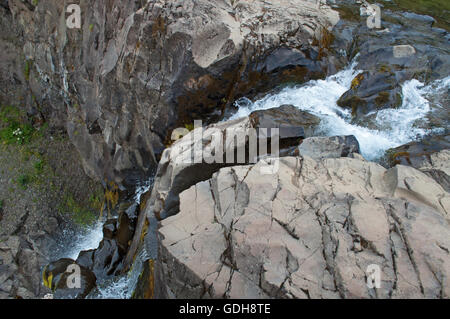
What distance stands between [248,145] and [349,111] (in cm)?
384

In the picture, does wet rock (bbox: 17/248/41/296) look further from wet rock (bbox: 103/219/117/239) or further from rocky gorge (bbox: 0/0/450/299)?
wet rock (bbox: 103/219/117/239)

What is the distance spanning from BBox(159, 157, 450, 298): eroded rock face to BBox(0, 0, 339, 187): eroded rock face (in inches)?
164

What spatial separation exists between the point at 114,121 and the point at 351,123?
778 cm

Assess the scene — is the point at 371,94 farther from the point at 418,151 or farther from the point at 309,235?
the point at 309,235

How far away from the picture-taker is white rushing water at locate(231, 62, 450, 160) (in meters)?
9.48

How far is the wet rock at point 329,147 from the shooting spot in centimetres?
808

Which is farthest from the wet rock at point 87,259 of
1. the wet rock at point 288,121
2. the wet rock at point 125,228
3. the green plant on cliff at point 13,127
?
the green plant on cliff at point 13,127

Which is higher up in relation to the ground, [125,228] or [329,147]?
[329,147]

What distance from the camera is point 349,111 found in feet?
34.4

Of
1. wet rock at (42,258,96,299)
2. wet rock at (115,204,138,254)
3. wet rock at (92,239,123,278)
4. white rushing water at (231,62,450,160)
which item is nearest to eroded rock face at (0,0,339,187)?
white rushing water at (231,62,450,160)

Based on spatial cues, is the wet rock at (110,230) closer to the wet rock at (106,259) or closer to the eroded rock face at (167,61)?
the wet rock at (106,259)

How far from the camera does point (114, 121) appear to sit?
41.6ft

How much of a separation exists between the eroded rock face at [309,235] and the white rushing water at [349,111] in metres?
2.50

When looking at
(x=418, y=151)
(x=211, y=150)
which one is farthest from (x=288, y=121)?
(x=418, y=151)
